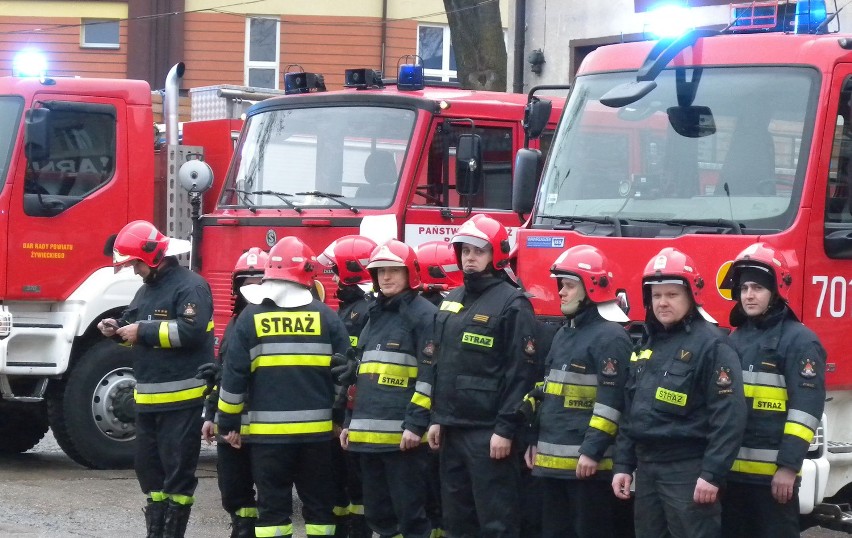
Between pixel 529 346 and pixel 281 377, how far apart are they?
1.33 metres

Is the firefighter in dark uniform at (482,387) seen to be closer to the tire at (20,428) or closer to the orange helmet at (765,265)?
the orange helmet at (765,265)

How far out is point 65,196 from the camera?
10.6 metres

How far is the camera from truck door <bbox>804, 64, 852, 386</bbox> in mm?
6844

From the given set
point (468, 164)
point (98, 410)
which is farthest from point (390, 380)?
point (98, 410)

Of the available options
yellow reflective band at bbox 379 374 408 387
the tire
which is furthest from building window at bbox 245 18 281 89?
yellow reflective band at bbox 379 374 408 387

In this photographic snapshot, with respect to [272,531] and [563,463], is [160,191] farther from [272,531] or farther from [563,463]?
[563,463]

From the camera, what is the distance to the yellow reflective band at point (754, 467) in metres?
6.13

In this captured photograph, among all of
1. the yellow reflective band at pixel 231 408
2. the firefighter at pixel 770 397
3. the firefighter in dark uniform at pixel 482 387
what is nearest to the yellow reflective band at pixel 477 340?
the firefighter in dark uniform at pixel 482 387

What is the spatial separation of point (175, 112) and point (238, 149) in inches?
37.8

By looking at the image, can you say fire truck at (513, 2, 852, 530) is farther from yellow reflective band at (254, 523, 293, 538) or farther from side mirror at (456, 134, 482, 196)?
yellow reflective band at (254, 523, 293, 538)

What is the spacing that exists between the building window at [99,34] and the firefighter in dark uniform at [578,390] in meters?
21.2

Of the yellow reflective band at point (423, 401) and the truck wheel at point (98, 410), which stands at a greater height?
the yellow reflective band at point (423, 401)

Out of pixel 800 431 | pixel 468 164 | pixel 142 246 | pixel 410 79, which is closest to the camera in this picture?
pixel 800 431

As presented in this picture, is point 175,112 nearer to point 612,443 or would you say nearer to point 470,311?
point 470,311
